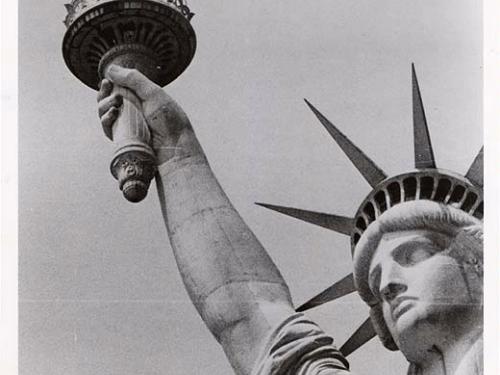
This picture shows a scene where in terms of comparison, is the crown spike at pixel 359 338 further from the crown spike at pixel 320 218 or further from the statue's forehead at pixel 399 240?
the crown spike at pixel 320 218

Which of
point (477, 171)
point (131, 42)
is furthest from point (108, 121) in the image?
point (477, 171)

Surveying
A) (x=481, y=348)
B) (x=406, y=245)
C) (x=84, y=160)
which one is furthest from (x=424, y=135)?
(x=84, y=160)

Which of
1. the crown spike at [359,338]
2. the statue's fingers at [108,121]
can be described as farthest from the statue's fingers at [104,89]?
the crown spike at [359,338]

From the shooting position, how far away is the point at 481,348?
12016 millimetres

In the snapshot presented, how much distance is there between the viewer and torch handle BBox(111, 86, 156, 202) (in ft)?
43.5

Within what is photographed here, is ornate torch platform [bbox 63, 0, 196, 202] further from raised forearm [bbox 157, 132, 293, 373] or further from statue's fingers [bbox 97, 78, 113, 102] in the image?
raised forearm [bbox 157, 132, 293, 373]

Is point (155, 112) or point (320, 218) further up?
point (155, 112)

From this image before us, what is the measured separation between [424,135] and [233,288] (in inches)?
73.4

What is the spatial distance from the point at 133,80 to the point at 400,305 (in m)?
2.96

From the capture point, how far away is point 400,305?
12.3 meters

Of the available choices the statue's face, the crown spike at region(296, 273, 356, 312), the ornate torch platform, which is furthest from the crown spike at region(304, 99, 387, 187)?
the ornate torch platform

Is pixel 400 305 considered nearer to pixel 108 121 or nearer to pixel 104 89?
pixel 108 121

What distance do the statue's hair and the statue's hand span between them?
174 centimetres

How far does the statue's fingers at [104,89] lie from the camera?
13617 mm
